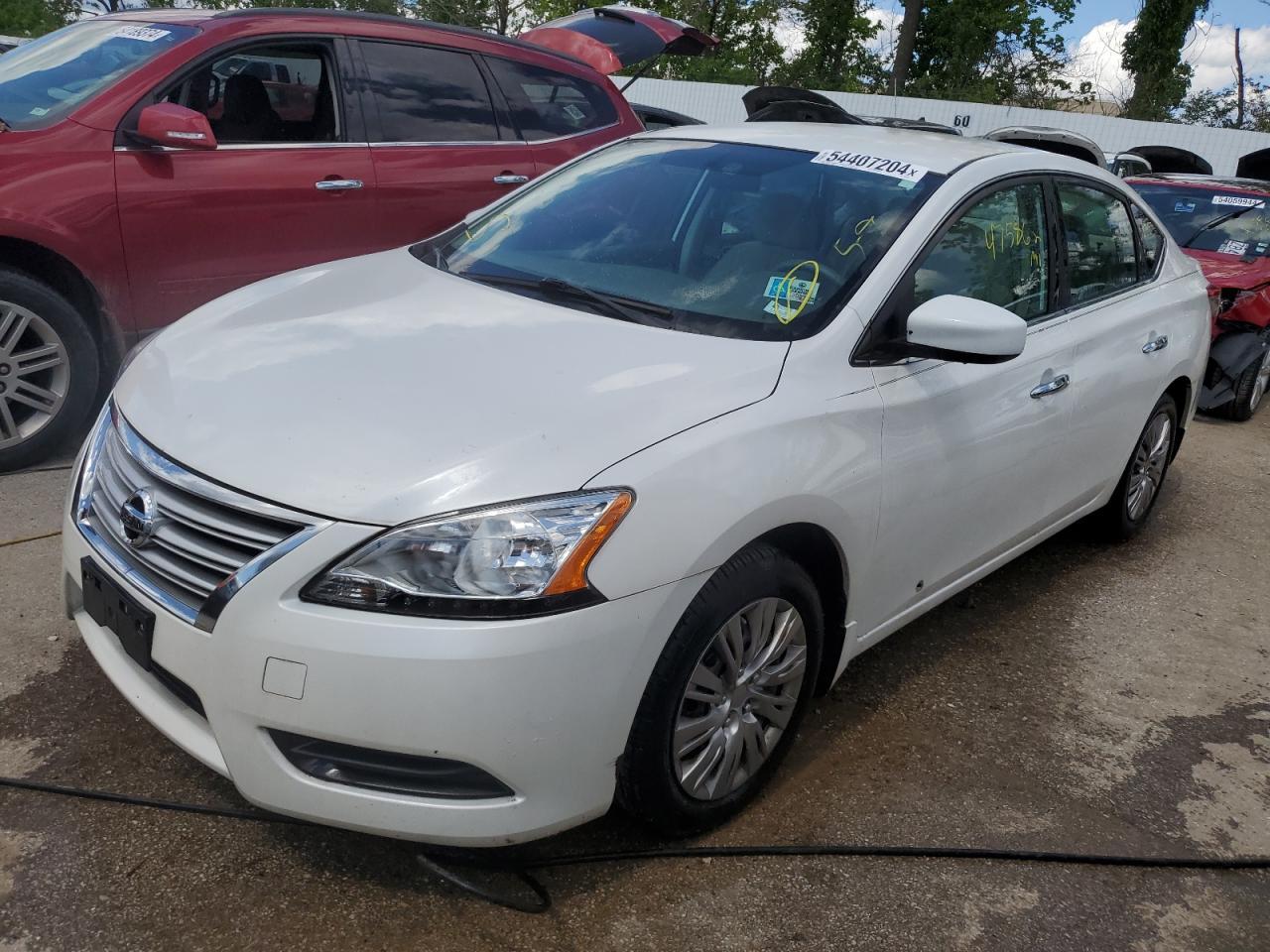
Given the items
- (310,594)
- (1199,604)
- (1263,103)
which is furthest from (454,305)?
(1263,103)

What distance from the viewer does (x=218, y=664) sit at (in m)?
2.11

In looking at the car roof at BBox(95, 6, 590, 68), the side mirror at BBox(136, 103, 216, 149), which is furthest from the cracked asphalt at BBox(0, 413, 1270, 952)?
the car roof at BBox(95, 6, 590, 68)

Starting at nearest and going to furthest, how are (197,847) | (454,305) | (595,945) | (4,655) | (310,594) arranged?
1. (310,594)
2. (595,945)
3. (197,847)
4. (454,305)
5. (4,655)

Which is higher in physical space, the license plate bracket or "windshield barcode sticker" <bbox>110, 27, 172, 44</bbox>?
"windshield barcode sticker" <bbox>110, 27, 172, 44</bbox>

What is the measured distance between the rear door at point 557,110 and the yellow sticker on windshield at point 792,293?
3.01m

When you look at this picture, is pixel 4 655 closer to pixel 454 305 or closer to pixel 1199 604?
pixel 454 305

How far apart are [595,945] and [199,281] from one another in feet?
11.2

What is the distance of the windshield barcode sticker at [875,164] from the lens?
3.23 metres

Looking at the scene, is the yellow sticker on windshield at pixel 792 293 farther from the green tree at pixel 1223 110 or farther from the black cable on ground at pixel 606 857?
the green tree at pixel 1223 110

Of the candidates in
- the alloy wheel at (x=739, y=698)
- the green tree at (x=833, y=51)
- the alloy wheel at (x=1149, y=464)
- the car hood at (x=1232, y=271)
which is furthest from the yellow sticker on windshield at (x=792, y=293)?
the green tree at (x=833, y=51)

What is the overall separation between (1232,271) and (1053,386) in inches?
190

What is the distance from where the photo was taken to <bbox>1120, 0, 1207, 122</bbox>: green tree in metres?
28.3

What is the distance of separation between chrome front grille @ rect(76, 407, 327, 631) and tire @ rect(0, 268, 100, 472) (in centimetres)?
215

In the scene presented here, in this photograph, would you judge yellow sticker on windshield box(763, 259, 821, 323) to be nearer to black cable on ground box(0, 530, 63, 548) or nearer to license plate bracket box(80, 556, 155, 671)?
license plate bracket box(80, 556, 155, 671)
